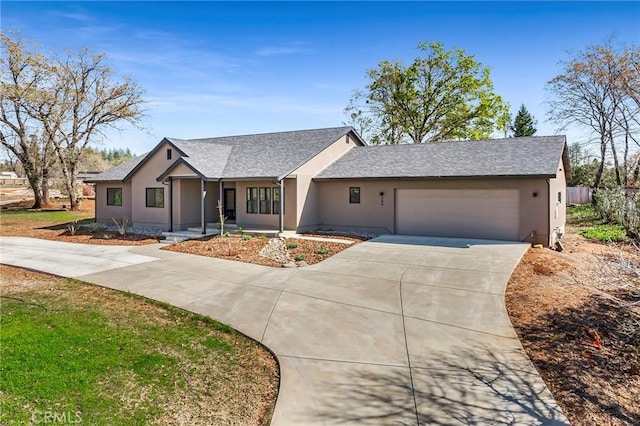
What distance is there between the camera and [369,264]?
37.2ft

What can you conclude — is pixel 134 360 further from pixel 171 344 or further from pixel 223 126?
pixel 223 126

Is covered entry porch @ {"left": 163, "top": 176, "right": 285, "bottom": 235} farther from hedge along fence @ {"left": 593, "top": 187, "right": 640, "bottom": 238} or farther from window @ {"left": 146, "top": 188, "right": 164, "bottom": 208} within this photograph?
hedge along fence @ {"left": 593, "top": 187, "right": 640, "bottom": 238}

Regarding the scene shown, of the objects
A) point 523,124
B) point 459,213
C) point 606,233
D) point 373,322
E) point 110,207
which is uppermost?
point 523,124

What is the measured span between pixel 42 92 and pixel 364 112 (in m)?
28.0

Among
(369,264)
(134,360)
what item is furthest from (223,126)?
(134,360)

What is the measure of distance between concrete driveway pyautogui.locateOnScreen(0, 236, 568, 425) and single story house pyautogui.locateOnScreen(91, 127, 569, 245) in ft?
7.97

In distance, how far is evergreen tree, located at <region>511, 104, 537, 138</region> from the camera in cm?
4584

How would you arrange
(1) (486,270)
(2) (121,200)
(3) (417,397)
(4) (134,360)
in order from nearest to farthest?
(3) (417,397)
(4) (134,360)
(1) (486,270)
(2) (121,200)

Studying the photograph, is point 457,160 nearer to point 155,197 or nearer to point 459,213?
point 459,213

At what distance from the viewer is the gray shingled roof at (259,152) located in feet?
58.8

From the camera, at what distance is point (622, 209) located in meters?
16.8

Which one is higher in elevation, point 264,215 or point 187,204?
point 187,204

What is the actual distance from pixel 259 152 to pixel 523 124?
38.9m

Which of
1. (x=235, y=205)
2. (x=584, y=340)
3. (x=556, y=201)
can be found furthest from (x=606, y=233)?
(x=235, y=205)
